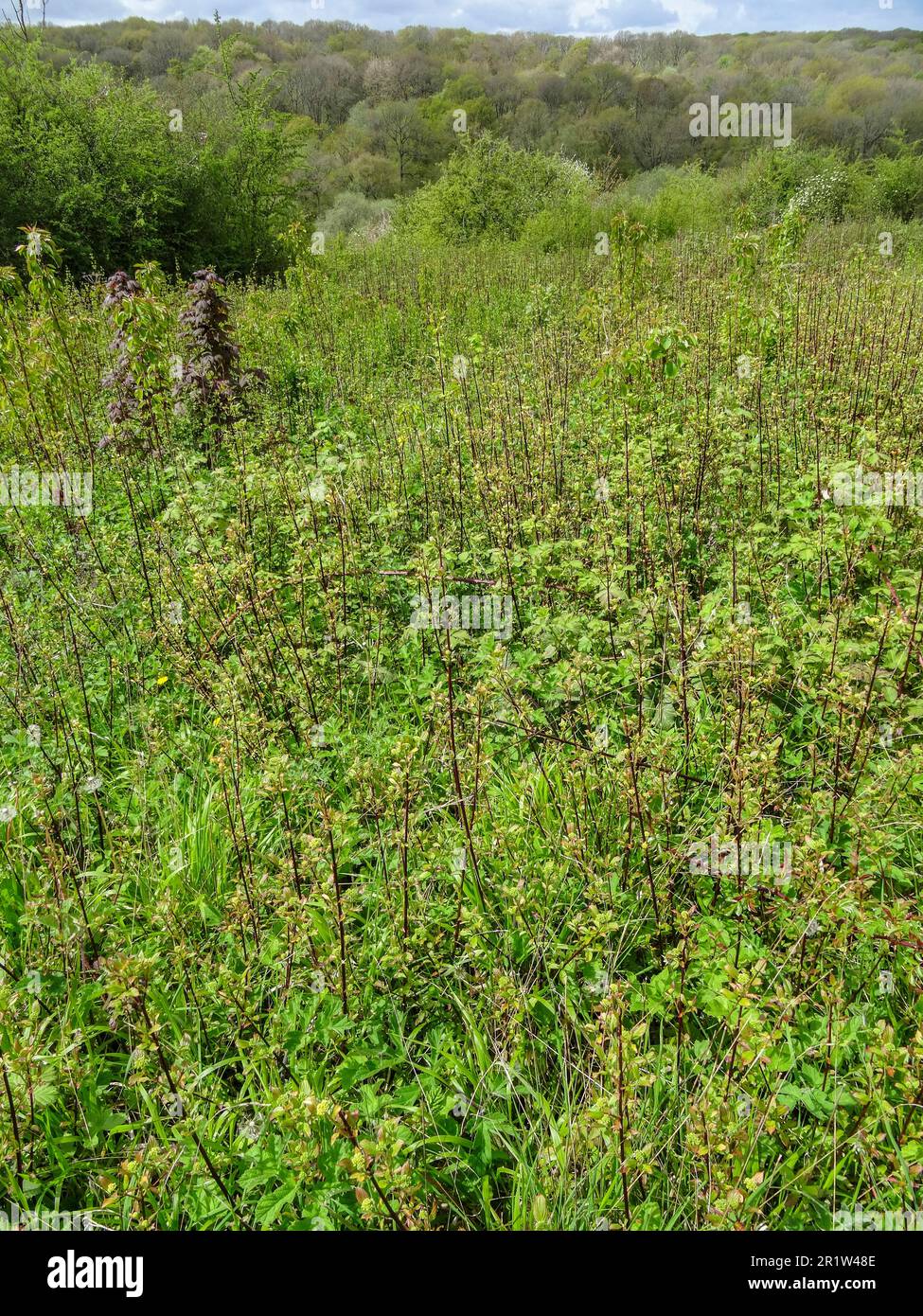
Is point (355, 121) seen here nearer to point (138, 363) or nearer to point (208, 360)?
point (208, 360)

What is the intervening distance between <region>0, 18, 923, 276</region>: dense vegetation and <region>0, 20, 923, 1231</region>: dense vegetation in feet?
38.6

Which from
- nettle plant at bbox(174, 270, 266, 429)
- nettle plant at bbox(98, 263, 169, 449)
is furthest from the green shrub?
nettle plant at bbox(98, 263, 169, 449)

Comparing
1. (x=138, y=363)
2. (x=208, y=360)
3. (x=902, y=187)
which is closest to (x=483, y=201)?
(x=902, y=187)

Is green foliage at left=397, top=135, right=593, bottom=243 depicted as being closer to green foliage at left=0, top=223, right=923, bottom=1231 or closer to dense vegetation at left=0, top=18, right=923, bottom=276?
dense vegetation at left=0, top=18, right=923, bottom=276

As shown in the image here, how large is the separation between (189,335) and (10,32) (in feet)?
66.7

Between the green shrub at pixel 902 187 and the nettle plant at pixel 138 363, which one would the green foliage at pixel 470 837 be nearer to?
the nettle plant at pixel 138 363

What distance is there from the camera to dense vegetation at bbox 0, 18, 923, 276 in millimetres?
15188

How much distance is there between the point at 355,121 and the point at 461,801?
6055cm

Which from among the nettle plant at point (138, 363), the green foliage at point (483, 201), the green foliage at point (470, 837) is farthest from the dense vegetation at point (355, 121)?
the green foliage at point (470, 837)

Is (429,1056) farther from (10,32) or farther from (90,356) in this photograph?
(10,32)

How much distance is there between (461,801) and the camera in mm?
2195

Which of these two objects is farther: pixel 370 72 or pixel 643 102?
pixel 370 72

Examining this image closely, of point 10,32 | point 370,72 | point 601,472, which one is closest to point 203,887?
point 601,472

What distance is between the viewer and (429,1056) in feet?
6.79
